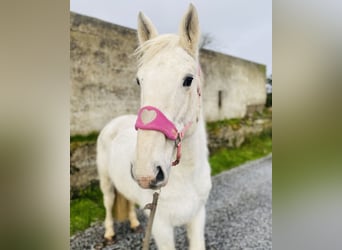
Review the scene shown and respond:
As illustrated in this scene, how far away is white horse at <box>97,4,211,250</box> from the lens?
0.65m

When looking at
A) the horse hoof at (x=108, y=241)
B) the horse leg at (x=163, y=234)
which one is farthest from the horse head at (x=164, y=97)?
the horse hoof at (x=108, y=241)

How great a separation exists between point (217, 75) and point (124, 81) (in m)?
0.89

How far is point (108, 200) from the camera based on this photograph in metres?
→ 1.49

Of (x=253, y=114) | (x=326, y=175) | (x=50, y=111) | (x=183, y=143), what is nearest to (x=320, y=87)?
(x=326, y=175)

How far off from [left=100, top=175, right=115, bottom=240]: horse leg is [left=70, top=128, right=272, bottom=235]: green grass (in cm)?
15

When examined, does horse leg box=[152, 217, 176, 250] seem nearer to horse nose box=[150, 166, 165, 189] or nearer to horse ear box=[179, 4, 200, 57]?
horse nose box=[150, 166, 165, 189]

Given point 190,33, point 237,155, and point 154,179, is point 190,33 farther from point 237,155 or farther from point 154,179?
point 237,155

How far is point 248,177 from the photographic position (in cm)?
246

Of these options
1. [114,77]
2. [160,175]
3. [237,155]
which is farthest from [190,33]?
[237,155]

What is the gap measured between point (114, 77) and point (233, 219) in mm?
1285

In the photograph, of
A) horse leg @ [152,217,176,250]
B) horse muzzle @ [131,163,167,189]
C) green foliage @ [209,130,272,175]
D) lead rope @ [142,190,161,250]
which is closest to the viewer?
horse muzzle @ [131,163,167,189]

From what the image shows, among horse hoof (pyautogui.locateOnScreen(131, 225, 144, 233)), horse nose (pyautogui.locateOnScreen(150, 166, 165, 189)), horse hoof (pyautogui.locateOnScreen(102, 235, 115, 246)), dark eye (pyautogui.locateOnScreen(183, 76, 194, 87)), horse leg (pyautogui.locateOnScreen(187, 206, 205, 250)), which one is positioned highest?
dark eye (pyautogui.locateOnScreen(183, 76, 194, 87))

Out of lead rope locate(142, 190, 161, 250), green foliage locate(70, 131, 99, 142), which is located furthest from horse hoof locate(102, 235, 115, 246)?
lead rope locate(142, 190, 161, 250)

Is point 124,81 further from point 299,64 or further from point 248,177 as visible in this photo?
point 299,64
